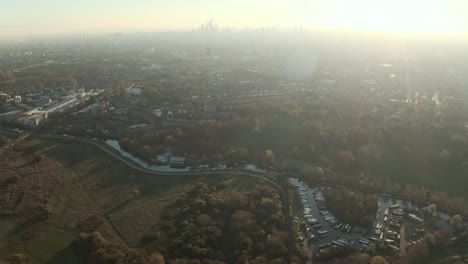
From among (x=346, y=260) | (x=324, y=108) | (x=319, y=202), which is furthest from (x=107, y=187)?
(x=324, y=108)

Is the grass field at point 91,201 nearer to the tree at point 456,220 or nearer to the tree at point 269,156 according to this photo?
the tree at point 269,156

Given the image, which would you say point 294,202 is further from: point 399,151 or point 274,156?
point 399,151

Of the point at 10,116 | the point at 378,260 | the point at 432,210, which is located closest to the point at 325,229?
the point at 378,260

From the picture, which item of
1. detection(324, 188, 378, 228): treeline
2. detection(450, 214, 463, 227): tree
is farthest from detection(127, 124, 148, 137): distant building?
detection(450, 214, 463, 227): tree

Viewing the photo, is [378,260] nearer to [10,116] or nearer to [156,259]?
[156,259]

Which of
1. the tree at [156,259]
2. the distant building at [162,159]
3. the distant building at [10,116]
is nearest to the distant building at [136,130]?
the distant building at [162,159]

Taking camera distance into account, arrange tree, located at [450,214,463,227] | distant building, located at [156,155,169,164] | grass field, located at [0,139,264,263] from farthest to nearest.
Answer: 1. distant building, located at [156,155,169,164]
2. tree, located at [450,214,463,227]
3. grass field, located at [0,139,264,263]

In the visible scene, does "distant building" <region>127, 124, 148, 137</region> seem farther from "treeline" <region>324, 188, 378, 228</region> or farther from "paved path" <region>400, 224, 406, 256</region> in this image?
"paved path" <region>400, 224, 406, 256</region>
